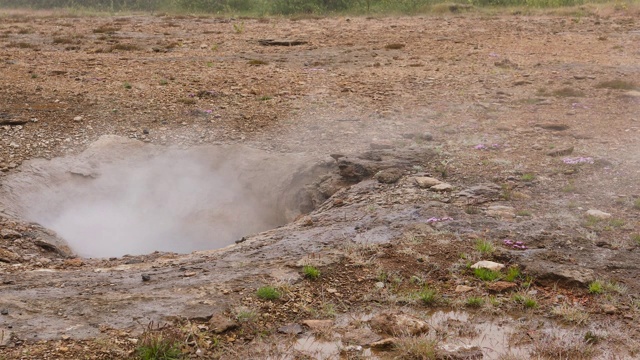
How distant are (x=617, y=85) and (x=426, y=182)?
5.00m

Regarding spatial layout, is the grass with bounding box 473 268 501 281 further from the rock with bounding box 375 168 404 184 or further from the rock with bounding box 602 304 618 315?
the rock with bounding box 375 168 404 184

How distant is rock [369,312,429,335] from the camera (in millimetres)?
5379

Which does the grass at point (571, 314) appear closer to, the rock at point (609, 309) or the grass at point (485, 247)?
the rock at point (609, 309)

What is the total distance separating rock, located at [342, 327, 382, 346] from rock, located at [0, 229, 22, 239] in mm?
4122

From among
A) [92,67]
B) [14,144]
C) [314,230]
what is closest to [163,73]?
[92,67]

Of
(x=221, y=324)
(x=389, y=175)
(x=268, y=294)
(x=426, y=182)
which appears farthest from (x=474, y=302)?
(x=389, y=175)

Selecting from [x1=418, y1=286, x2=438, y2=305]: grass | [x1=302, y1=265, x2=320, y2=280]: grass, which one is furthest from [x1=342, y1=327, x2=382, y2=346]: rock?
[x1=302, y1=265, x2=320, y2=280]: grass

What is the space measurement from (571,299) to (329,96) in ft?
21.1

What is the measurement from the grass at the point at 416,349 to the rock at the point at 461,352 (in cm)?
7

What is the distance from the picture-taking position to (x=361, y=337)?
5379mm

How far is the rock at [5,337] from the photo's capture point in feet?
16.4

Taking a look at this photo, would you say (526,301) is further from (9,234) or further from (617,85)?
(617,85)

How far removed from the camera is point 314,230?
7.29 m

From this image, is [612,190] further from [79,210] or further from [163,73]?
[163,73]
